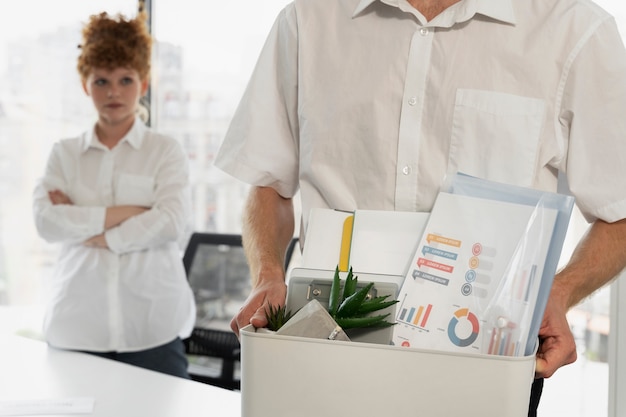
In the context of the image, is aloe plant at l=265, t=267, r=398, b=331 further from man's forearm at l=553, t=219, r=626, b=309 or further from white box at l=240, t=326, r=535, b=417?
man's forearm at l=553, t=219, r=626, b=309

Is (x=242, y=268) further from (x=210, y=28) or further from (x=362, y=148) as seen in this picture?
(x=362, y=148)

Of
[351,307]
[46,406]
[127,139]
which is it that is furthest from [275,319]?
[127,139]

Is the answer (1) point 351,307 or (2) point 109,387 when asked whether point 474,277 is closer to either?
(1) point 351,307

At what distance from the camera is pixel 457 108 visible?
1175 millimetres

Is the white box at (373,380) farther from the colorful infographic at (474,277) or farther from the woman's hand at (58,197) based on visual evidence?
the woman's hand at (58,197)

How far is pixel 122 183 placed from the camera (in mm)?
2930

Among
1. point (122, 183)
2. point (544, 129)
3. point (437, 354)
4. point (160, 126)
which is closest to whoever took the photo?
point (437, 354)

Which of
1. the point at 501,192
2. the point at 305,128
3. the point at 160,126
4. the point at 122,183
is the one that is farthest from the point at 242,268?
the point at 501,192

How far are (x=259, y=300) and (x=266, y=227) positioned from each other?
304 mm

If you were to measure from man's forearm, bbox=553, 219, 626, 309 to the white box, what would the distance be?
365mm

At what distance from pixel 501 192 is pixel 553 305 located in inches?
7.4

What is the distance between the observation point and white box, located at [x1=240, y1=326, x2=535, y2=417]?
0.73 metres

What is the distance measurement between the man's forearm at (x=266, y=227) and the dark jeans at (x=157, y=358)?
1.54 meters

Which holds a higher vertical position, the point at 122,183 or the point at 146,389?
the point at 122,183
